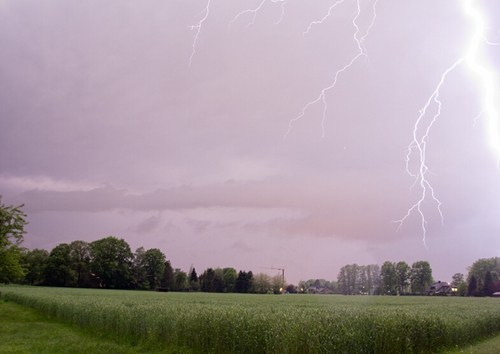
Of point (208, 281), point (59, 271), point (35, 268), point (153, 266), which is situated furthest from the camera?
point (208, 281)

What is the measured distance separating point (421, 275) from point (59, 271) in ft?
369

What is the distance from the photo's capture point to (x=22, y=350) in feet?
41.8

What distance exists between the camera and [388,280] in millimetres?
119562

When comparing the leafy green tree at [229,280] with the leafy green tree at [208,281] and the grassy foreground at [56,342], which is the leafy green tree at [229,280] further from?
the grassy foreground at [56,342]

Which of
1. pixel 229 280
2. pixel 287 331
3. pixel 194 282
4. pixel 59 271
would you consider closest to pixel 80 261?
pixel 59 271

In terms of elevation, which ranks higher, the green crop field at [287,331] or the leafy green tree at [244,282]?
the green crop field at [287,331]

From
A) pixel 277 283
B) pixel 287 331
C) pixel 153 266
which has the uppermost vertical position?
pixel 287 331

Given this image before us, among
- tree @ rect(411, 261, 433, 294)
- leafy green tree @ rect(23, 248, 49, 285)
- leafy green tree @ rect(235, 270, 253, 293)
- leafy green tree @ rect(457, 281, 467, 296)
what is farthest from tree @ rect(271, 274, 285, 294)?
leafy green tree @ rect(23, 248, 49, 285)

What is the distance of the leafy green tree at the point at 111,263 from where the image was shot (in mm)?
88562

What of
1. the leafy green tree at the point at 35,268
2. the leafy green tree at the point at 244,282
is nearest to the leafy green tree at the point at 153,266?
the leafy green tree at the point at 244,282

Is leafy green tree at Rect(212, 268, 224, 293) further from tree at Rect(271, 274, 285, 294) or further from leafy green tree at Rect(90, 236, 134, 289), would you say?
leafy green tree at Rect(90, 236, 134, 289)

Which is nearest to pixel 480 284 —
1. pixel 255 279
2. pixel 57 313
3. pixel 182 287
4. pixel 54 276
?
pixel 255 279

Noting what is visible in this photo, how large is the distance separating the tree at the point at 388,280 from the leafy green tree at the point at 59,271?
98.7 metres

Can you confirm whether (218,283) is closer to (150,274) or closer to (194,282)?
(194,282)
